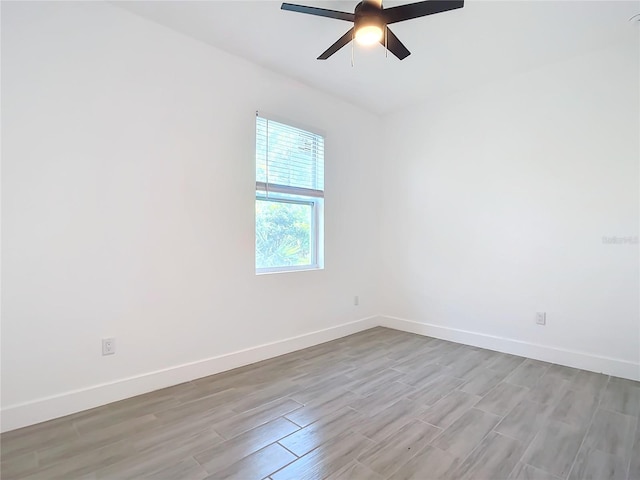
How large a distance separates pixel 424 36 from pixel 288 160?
5.25 feet

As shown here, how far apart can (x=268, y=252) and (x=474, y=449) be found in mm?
2281

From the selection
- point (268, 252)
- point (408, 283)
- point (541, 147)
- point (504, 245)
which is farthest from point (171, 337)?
point (541, 147)

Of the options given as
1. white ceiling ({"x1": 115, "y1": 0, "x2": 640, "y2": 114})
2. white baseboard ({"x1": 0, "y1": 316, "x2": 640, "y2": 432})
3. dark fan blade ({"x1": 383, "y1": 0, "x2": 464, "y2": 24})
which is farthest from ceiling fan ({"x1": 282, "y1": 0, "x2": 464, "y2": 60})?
white baseboard ({"x1": 0, "y1": 316, "x2": 640, "y2": 432})

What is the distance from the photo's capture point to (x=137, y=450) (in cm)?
184

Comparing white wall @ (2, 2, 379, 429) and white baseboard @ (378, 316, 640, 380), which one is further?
white baseboard @ (378, 316, 640, 380)

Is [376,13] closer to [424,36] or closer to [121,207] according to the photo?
[424,36]

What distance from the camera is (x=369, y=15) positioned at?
2.07m

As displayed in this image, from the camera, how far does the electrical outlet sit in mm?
2363

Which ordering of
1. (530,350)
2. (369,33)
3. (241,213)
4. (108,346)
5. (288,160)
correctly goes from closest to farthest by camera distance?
(369,33)
(108,346)
(241,213)
(530,350)
(288,160)

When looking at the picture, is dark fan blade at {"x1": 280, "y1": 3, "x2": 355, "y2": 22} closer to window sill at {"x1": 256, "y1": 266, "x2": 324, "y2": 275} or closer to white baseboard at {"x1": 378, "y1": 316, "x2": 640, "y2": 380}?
window sill at {"x1": 256, "y1": 266, "x2": 324, "y2": 275}

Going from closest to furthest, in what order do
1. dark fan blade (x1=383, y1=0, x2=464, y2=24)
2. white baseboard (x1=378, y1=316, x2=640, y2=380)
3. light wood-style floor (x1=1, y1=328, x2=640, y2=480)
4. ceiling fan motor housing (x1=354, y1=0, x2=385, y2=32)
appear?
1. light wood-style floor (x1=1, y1=328, x2=640, y2=480)
2. dark fan blade (x1=383, y1=0, x2=464, y2=24)
3. ceiling fan motor housing (x1=354, y1=0, x2=385, y2=32)
4. white baseboard (x1=378, y1=316, x2=640, y2=380)

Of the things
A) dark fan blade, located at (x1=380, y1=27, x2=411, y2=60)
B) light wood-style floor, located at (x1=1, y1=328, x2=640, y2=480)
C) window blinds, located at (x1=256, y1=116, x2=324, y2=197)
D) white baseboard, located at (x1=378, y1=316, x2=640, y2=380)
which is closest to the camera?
light wood-style floor, located at (x1=1, y1=328, x2=640, y2=480)

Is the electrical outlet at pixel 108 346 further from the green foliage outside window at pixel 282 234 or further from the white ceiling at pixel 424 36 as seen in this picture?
the white ceiling at pixel 424 36

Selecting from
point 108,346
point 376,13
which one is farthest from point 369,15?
point 108,346
